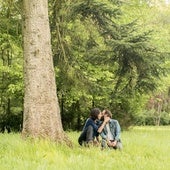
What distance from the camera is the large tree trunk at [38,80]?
8984 millimetres

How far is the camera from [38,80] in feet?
30.0

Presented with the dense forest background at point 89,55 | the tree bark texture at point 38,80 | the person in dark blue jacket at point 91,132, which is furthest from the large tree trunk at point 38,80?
the dense forest background at point 89,55

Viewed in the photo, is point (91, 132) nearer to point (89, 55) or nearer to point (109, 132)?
point (109, 132)

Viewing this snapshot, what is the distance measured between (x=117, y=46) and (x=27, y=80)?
554 centimetres

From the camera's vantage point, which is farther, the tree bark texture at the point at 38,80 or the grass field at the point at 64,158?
the tree bark texture at the point at 38,80

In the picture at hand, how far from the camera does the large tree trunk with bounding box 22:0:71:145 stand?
8.98 m

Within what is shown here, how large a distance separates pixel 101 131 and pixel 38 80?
6.78 feet

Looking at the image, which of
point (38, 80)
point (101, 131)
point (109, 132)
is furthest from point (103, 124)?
point (38, 80)

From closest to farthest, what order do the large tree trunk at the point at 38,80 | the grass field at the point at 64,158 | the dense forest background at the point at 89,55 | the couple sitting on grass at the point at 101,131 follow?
1. the grass field at the point at 64,158
2. the large tree trunk at the point at 38,80
3. the couple sitting on grass at the point at 101,131
4. the dense forest background at the point at 89,55

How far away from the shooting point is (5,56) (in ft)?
74.2

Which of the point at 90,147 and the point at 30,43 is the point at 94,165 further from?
the point at 30,43

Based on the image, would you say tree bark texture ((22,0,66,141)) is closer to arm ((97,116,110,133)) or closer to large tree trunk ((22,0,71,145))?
large tree trunk ((22,0,71,145))

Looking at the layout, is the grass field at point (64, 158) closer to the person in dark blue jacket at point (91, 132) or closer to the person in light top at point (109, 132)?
the person in light top at point (109, 132)

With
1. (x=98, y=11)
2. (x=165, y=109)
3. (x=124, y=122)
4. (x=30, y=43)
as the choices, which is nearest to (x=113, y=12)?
(x=98, y=11)
